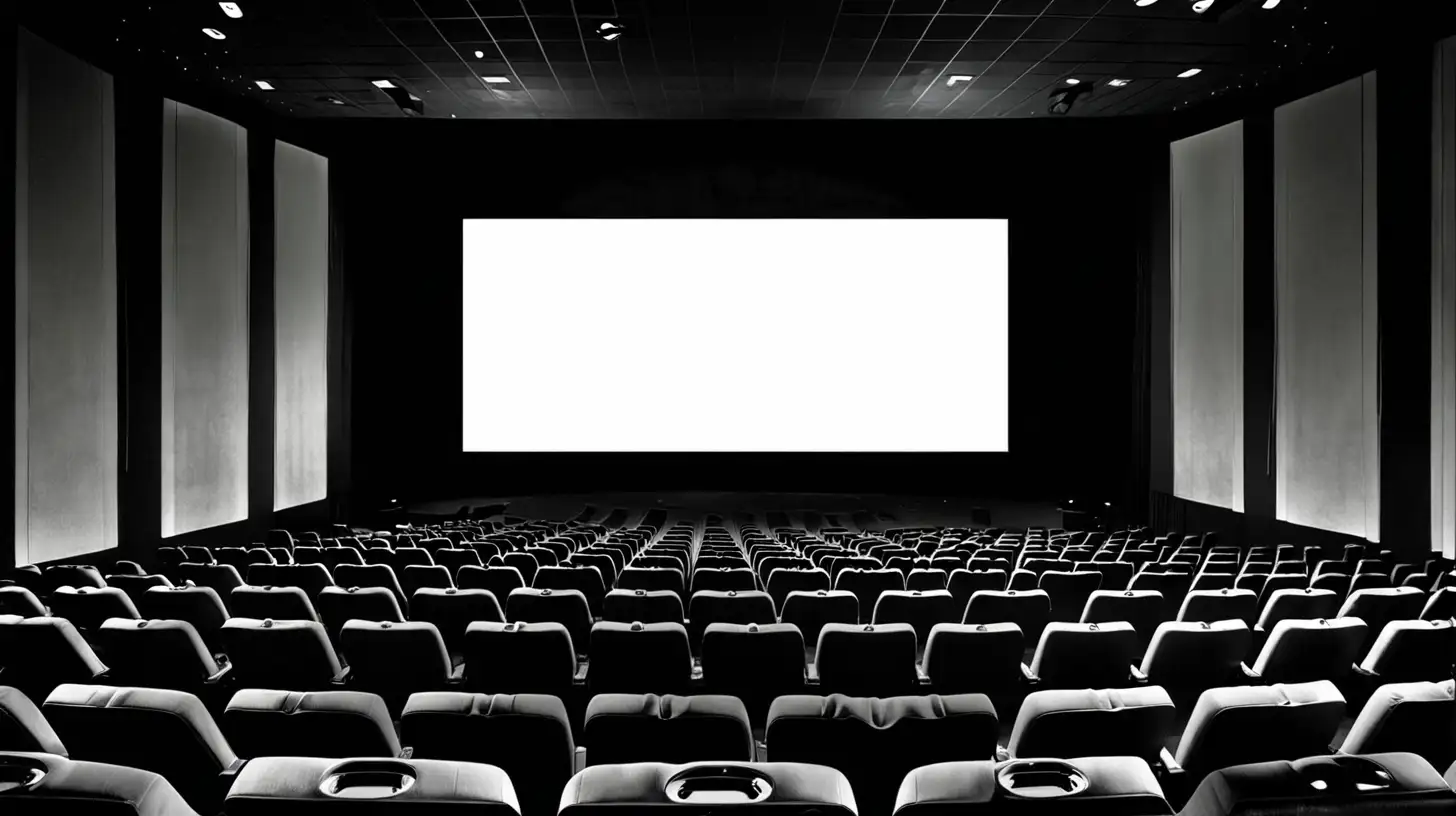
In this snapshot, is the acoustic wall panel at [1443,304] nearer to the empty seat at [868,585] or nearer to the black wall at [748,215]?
the black wall at [748,215]

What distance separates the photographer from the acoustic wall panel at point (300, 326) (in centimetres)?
1691

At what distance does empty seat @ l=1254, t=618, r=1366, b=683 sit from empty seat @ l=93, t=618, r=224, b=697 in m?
4.41

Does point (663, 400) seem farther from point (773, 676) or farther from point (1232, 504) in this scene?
point (773, 676)

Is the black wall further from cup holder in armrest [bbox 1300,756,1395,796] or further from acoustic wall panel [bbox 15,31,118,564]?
cup holder in armrest [bbox 1300,756,1395,796]

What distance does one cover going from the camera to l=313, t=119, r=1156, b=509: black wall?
19.9 metres

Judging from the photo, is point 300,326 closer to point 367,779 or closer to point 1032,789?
point 367,779

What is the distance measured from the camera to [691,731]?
2.64 meters

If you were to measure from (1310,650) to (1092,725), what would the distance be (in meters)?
2.02

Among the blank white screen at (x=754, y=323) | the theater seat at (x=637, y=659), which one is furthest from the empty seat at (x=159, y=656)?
the blank white screen at (x=754, y=323)

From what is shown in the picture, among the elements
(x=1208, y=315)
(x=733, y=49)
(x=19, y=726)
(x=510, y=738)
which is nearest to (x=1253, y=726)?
(x=510, y=738)

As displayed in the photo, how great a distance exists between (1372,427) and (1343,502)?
123cm

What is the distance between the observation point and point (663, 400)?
20672 millimetres

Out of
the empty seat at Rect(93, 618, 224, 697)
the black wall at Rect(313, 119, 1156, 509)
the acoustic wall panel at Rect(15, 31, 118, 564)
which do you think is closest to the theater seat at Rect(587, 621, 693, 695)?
the empty seat at Rect(93, 618, 224, 697)

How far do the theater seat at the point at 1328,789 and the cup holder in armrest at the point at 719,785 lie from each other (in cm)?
77
